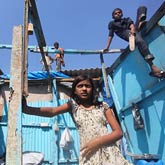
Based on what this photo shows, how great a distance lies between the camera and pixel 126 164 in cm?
208

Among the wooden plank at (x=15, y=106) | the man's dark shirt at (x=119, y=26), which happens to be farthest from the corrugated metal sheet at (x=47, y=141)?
the wooden plank at (x=15, y=106)

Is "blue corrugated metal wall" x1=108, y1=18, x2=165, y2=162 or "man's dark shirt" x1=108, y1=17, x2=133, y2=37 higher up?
"man's dark shirt" x1=108, y1=17, x2=133, y2=37

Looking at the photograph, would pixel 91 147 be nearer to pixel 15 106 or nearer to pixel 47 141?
pixel 15 106

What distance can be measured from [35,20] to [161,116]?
228cm

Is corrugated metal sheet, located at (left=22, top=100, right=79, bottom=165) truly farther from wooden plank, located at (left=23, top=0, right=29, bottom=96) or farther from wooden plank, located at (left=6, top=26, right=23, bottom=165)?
wooden plank, located at (left=6, top=26, right=23, bottom=165)

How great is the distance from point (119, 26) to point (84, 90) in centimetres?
332

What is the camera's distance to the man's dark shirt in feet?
17.0

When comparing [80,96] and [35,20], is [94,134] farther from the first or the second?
[35,20]

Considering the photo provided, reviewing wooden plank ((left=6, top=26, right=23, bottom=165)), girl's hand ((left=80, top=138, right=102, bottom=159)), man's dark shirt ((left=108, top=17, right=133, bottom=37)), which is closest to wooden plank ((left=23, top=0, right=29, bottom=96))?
wooden plank ((left=6, top=26, right=23, bottom=165))

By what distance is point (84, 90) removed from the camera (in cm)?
223

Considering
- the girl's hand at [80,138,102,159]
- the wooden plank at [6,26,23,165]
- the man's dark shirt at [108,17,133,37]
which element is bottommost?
the girl's hand at [80,138,102,159]

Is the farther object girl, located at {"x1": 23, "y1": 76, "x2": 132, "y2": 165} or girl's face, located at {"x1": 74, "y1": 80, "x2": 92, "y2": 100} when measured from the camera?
girl's face, located at {"x1": 74, "y1": 80, "x2": 92, "y2": 100}

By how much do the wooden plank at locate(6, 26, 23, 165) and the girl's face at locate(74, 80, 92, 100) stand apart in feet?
1.51

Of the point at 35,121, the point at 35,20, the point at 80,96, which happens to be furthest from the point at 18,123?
the point at 35,121
